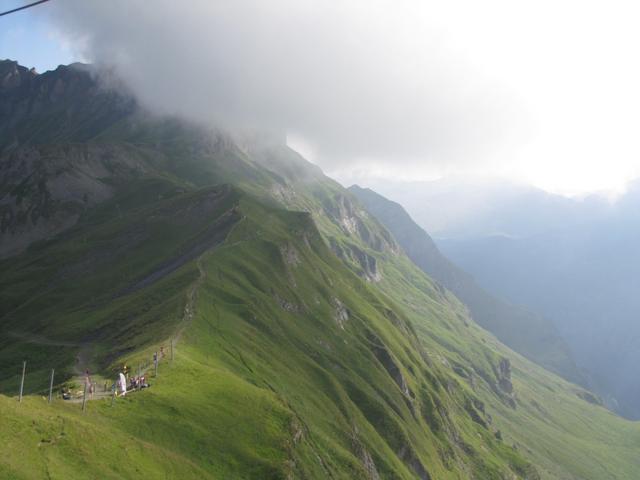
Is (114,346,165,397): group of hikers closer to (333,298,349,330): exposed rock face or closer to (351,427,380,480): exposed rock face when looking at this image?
(351,427,380,480): exposed rock face

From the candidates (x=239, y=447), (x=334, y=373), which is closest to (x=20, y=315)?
(x=334, y=373)

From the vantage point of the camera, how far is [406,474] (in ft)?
443

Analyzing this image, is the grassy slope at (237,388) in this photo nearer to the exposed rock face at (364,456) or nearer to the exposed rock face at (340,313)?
the exposed rock face at (364,456)

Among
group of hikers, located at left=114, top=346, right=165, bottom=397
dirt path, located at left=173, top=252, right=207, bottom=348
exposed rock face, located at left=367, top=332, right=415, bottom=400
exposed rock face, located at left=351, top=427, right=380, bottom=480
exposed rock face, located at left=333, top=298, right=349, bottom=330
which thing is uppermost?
dirt path, located at left=173, top=252, right=207, bottom=348

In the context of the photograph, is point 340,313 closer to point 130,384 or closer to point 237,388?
point 237,388

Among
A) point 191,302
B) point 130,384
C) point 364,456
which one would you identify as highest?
point 191,302

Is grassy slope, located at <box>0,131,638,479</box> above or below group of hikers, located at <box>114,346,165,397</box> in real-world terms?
below

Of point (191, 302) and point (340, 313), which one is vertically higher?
point (191, 302)

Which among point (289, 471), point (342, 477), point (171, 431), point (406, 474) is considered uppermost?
point (171, 431)

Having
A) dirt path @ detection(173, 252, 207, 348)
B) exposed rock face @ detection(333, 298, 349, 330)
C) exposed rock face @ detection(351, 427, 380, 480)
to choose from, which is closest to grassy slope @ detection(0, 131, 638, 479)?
Result: exposed rock face @ detection(351, 427, 380, 480)

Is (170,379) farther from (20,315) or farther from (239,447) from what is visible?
(20,315)

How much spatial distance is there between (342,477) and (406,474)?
36653 millimetres

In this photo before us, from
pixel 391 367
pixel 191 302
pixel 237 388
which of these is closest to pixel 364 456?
pixel 237 388

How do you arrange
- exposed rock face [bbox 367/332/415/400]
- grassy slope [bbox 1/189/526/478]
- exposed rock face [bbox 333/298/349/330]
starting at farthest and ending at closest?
1. exposed rock face [bbox 333/298/349/330]
2. exposed rock face [bbox 367/332/415/400]
3. grassy slope [bbox 1/189/526/478]
